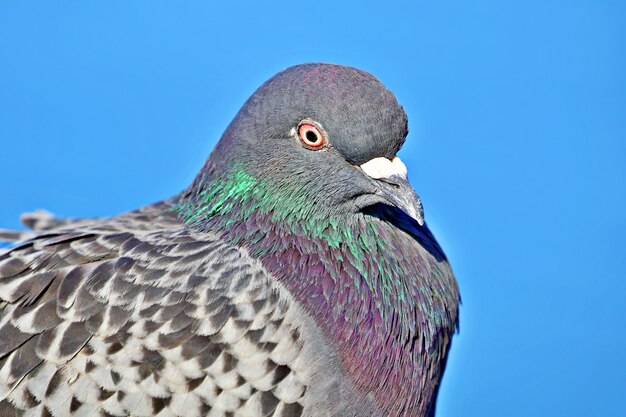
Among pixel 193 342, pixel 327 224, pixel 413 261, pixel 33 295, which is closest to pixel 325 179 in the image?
pixel 327 224

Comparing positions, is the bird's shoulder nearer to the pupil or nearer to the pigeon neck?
the pigeon neck

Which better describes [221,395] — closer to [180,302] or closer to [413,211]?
[180,302]

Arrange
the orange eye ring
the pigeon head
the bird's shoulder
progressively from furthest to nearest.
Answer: the orange eye ring, the pigeon head, the bird's shoulder

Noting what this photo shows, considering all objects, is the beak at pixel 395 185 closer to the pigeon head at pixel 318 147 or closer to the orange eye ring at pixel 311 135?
the pigeon head at pixel 318 147

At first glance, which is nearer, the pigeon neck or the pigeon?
the pigeon

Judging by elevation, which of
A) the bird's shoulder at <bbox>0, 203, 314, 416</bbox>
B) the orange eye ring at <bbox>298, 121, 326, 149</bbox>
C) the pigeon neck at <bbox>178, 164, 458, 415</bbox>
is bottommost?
the bird's shoulder at <bbox>0, 203, 314, 416</bbox>

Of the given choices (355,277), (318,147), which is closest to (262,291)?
(355,277)

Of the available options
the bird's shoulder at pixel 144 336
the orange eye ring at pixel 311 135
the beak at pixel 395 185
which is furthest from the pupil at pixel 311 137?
the bird's shoulder at pixel 144 336

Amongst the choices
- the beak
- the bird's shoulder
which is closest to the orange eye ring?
the beak
